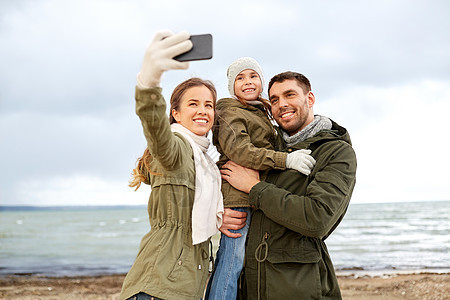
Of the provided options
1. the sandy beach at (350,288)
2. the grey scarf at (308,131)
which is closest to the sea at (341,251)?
the sandy beach at (350,288)

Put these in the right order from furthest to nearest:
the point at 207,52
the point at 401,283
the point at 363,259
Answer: the point at 363,259 < the point at 401,283 < the point at 207,52

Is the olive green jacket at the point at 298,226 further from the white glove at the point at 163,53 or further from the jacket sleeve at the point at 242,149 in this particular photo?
the white glove at the point at 163,53

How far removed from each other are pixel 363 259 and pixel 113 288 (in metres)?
7.78

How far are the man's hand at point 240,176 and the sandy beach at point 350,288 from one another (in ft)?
20.1

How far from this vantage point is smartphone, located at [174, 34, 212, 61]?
6.07ft

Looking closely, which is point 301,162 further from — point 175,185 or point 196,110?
point 175,185

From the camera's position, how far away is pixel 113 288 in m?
9.71

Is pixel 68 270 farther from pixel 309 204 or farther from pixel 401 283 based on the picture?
pixel 309 204

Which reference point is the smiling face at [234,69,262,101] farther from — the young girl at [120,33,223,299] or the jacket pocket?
the jacket pocket

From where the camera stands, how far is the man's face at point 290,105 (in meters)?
2.98

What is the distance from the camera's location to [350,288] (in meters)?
8.88

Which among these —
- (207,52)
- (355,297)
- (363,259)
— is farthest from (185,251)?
(363,259)

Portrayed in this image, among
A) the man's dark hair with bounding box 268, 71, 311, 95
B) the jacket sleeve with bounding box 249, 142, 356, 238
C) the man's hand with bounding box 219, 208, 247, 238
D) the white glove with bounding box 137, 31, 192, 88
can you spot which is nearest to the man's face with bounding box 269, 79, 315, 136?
the man's dark hair with bounding box 268, 71, 311, 95

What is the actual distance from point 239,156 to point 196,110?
0.43m
